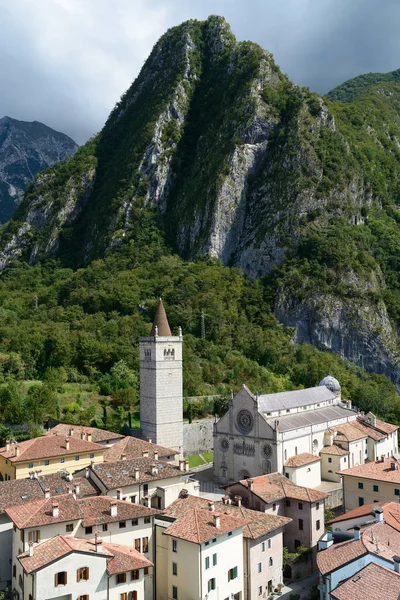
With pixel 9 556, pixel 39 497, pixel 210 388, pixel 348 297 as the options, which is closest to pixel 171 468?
pixel 39 497

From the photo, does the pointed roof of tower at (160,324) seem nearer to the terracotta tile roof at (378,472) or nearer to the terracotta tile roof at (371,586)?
the terracotta tile roof at (378,472)

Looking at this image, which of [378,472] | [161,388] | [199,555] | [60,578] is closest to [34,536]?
[60,578]

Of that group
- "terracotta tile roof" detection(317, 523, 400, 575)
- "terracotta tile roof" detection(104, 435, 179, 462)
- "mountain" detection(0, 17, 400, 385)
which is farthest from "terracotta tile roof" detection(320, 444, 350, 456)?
"mountain" detection(0, 17, 400, 385)

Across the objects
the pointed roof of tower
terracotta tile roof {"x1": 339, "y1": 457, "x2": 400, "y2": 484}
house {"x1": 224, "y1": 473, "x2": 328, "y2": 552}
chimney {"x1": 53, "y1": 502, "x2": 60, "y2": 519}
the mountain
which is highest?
the mountain

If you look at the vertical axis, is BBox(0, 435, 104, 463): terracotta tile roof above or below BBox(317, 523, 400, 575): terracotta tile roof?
above

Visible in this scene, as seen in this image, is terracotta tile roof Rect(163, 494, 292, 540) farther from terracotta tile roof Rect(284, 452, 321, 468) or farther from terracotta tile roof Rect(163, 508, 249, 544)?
terracotta tile roof Rect(284, 452, 321, 468)

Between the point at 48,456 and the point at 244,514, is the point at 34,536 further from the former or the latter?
the point at 48,456
